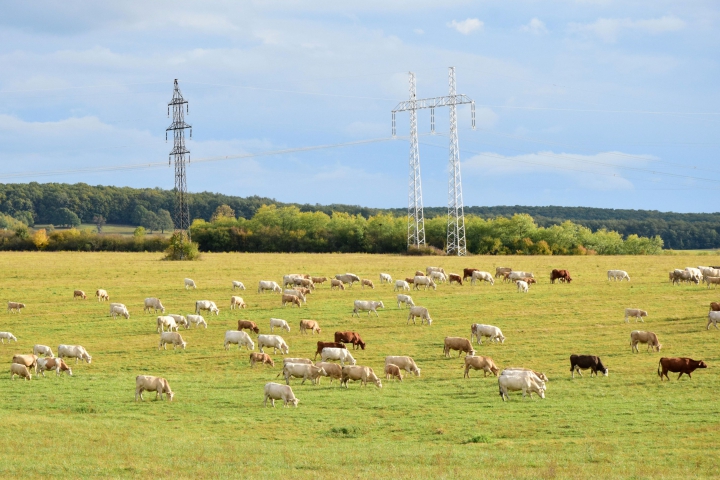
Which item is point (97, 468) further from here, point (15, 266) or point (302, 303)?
point (15, 266)

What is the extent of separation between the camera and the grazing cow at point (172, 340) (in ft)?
109

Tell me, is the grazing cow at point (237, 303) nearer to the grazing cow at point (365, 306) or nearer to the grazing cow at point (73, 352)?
the grazing cow at point (365, 306)

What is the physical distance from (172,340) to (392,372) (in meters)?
10.8

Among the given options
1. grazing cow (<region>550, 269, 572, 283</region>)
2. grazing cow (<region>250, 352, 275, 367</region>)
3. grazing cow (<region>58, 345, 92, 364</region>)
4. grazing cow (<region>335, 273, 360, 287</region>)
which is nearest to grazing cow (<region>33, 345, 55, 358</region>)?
grazing cow (<region>58, 345, 92, 364</region>)

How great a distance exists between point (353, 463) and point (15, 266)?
201 ft

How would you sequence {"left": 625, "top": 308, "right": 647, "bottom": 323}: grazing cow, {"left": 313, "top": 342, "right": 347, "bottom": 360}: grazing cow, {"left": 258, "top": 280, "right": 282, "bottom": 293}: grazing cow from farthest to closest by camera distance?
{"left": 258, "top": 280, "right": 282, "bottom": 293}: grazing cow
{"left": 625, "top": 308, "right": 647, "bottom": 323}: grazing cow
{"left": 313, "top": 342, "right": 347, "bottom": 360}: grazing cow

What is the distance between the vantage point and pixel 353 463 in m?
16.7

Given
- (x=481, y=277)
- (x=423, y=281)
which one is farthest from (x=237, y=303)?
(x=481, y=277)

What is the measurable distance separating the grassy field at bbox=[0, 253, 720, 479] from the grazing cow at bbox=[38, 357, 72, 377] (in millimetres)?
873

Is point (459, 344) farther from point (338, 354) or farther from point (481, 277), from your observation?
point (481, 277)

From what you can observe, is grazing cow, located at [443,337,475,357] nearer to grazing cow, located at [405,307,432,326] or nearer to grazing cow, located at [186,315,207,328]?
grazing cow, located at [405,307,432,326]

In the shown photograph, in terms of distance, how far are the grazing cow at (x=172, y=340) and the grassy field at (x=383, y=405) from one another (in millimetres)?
779

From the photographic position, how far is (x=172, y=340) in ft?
109

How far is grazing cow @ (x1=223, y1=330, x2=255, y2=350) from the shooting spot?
32.9 m
